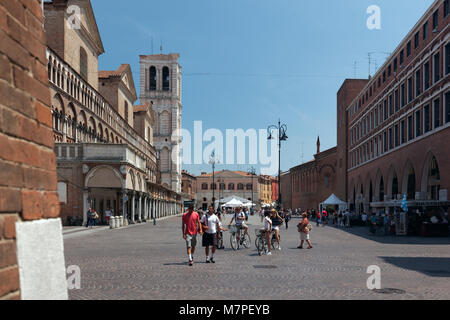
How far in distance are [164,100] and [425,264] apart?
9335cm

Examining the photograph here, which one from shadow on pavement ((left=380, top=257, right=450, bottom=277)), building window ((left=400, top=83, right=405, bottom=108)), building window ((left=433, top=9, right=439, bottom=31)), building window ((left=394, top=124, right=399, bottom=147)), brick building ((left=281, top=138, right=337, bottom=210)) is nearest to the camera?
shadow on pavement ((left=380, top=257, right=450, bottom=277))

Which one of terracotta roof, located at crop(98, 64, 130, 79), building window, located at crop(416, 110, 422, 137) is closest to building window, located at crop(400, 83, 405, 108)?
building window, located at crop(416, 110, 422, 137)

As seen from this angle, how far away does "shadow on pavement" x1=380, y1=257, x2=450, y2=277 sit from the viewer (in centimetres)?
1320

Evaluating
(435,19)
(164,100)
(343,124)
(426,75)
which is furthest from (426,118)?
(164,100)

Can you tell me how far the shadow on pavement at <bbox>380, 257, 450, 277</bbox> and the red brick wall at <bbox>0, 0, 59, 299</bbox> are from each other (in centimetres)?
1184

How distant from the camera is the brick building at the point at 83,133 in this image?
38156 mm

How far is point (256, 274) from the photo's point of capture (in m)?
12.6

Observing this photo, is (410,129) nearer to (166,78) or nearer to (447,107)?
(447,107)

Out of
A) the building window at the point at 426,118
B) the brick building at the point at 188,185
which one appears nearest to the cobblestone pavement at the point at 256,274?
the building window at the point at 426,118

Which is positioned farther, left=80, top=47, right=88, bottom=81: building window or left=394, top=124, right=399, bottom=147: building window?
left=80, top=47, right=88, bottom=81: building window

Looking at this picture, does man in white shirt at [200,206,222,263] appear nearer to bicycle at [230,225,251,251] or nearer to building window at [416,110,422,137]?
bicycle at [230,225,251,251]

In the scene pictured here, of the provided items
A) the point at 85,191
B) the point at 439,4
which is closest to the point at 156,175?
the point at 85,191

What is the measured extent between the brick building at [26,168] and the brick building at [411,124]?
30.8 m
